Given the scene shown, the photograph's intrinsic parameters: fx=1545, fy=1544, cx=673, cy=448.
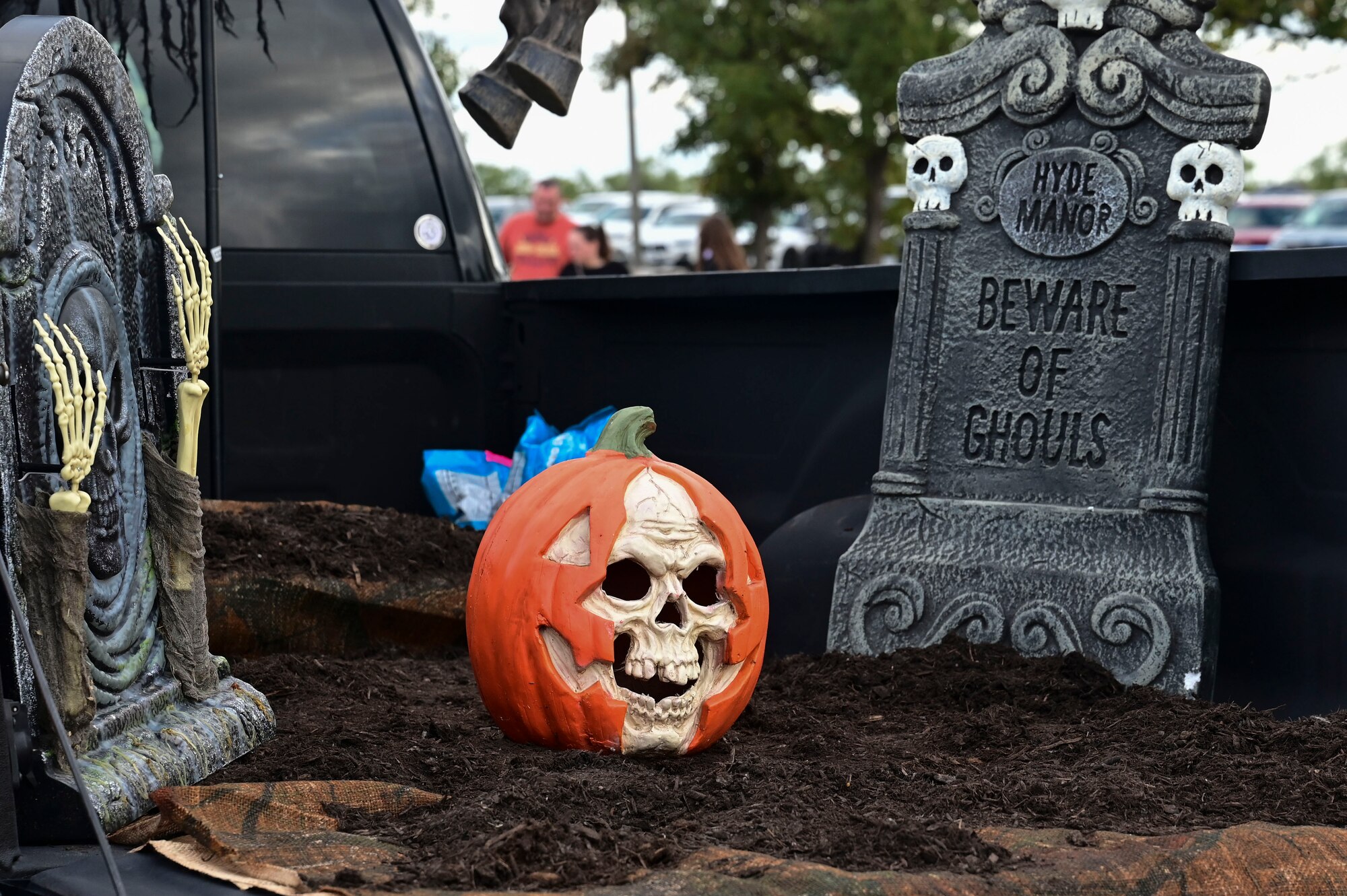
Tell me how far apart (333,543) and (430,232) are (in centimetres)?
125

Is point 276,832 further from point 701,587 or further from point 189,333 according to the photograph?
point 189,333

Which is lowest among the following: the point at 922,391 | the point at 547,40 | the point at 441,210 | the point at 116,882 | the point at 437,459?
the point at 116,882

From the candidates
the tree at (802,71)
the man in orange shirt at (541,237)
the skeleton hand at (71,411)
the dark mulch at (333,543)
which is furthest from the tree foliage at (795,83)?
the skeleton hand at (71,411)

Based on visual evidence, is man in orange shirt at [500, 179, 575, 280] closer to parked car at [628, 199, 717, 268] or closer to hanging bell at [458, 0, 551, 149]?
hanging bell at [458, 0, 551, 149]

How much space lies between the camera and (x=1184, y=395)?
13.3ft

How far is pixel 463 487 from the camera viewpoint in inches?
205

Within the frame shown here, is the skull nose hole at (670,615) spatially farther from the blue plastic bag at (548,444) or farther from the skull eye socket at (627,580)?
the blue plastic bag at (548,444)

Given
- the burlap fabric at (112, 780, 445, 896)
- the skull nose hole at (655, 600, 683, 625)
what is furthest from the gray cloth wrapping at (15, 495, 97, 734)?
the skull nose hole at (655, 600, 683, 625)

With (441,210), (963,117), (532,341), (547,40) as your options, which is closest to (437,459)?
(532,341)

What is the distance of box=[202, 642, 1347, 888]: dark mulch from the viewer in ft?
8.07

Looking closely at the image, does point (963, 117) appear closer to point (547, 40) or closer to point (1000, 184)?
point (1000, 184)

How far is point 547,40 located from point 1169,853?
3.54m

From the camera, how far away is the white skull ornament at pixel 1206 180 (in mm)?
4109

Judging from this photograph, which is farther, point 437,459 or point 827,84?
point 827,84
